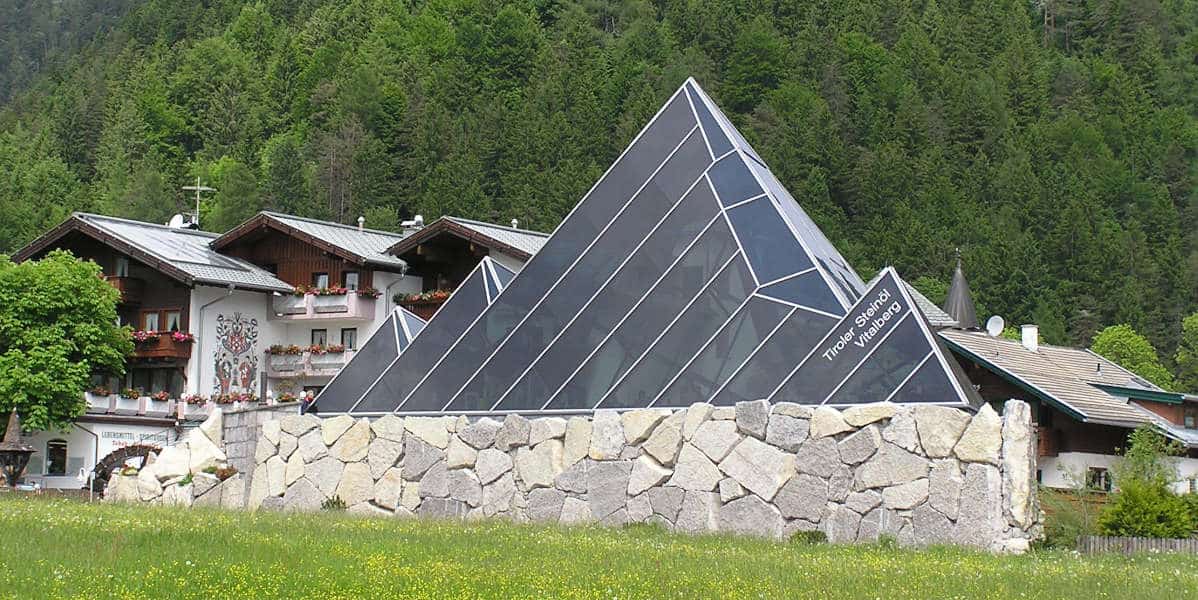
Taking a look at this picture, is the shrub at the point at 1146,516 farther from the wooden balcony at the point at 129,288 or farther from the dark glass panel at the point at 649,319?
the wooden balcony at the point at 129,288

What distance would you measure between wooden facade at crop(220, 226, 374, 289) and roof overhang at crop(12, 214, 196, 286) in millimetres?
4359

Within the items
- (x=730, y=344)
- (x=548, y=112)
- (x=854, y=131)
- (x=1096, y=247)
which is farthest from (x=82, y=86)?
(x=730, y=344)

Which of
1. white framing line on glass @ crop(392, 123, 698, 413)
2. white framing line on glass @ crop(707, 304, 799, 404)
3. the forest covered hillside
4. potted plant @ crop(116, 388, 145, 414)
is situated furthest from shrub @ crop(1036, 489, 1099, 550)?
the forest covered hillside

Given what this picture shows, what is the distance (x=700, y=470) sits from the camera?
23.8m

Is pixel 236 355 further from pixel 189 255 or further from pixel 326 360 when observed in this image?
pixel 189 255

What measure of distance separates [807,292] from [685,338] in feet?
7.24

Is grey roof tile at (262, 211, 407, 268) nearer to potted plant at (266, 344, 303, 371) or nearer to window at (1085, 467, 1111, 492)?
potted plant at (266, 344, 303, 371)

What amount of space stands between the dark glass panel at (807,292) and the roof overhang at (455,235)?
27.6m

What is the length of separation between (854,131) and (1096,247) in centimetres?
2378

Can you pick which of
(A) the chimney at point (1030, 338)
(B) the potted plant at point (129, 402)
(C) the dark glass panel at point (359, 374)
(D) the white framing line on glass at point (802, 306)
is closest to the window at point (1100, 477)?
(A) the chimney at point (1030, 338)

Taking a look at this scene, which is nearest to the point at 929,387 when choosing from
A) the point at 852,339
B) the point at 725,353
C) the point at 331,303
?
the point at 852,339

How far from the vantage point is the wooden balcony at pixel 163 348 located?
54.2 meters

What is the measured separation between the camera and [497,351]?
1074 inches

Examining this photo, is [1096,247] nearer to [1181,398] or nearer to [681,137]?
[1181,398]
